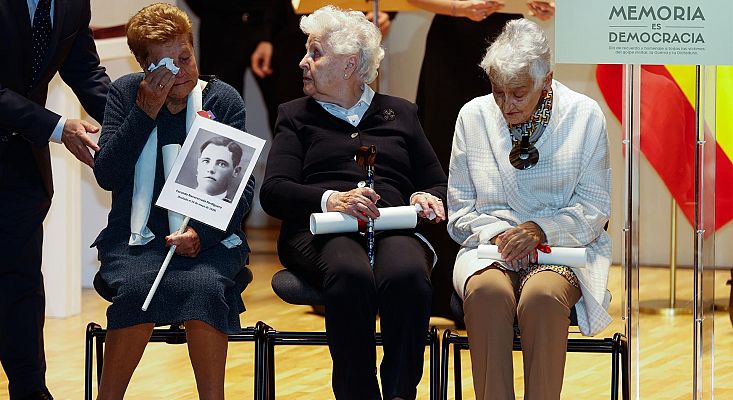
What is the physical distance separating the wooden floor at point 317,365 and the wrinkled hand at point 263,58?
2.11m

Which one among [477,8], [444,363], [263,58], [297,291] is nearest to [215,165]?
[297,291]

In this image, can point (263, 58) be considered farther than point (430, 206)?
Yes

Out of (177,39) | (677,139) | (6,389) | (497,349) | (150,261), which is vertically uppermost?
(177,39)

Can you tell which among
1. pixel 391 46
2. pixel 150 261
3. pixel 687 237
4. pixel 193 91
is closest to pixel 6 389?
pixel 150 261

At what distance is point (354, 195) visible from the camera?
3955 mm

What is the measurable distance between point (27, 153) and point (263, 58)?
12.5 feet

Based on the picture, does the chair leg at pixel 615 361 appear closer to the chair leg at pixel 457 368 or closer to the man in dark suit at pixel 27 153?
the chair leg at pixel 457 368

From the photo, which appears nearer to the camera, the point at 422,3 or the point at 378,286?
the point at 378,286

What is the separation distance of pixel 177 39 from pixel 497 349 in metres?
1.38

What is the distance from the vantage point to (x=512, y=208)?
13.2 ft

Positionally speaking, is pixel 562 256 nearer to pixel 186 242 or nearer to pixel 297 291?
pixel 297 291

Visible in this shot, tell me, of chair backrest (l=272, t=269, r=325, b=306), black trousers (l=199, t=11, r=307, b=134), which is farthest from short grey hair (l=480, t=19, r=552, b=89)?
black trousers (l=199, t=11, r=307, b=134)

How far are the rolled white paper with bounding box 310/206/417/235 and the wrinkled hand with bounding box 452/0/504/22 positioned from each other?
5.32 feet

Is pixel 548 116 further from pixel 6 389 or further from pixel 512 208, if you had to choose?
pixel 6 389
